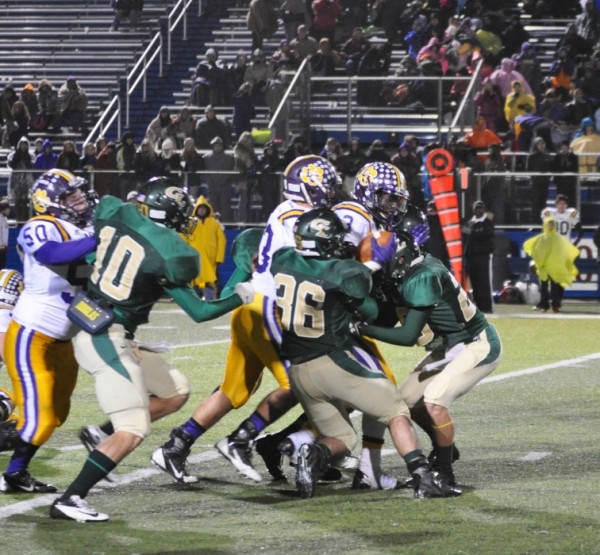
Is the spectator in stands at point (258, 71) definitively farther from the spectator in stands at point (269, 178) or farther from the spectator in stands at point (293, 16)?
the spectator in stands at point (269, 178)

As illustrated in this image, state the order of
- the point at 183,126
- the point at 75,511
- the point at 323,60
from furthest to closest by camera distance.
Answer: the point at 323,60
the point at 183,126
the point at 75,511

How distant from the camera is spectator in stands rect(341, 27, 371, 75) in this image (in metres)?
25.1

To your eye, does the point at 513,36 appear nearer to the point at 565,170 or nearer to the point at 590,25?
the point at 590,25

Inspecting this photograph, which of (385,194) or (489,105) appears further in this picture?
(489,105)

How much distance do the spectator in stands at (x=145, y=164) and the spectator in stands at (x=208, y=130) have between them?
5.39 feet

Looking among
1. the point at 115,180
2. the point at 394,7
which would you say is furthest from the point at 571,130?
the point at 115,180

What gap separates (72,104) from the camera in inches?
1029

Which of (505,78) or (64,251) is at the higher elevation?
(64,251)

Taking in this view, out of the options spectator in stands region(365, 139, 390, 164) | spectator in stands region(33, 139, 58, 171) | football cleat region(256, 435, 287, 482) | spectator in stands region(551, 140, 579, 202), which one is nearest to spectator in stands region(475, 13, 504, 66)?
spectator in stands region(551, 140, 579, 202)

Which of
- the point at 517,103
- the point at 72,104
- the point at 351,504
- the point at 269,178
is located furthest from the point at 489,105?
the point at 351,504

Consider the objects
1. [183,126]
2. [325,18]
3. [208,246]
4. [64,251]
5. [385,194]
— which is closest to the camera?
[64,251]

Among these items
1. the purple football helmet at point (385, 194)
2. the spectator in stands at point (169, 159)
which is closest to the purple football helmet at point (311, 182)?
the purple football helmet at point (385, 194)

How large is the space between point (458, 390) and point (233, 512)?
4.29ft

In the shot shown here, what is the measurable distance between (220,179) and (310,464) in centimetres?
1524
